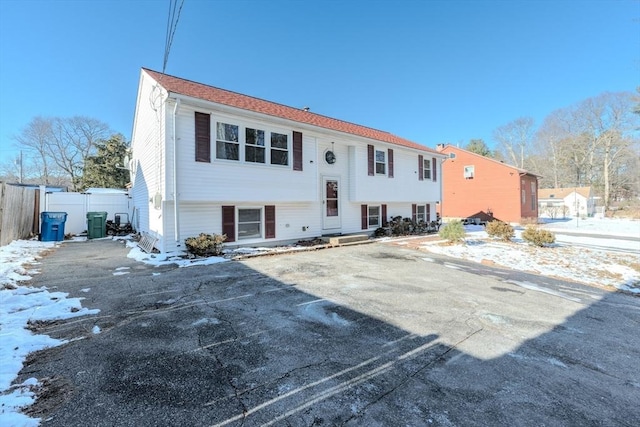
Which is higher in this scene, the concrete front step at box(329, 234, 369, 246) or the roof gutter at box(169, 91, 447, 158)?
the roof gutter at box(169, 91, 447, 158)

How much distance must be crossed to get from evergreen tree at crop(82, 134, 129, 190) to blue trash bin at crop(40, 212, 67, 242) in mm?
13500

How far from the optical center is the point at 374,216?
14.6 m

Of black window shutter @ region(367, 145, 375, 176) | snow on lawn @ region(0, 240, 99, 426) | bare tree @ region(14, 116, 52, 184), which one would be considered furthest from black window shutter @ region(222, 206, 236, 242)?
bare tree @ region(14, 116, 52, 184)

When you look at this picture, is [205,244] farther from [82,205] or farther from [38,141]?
[38,141]

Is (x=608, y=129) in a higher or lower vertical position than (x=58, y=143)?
higher

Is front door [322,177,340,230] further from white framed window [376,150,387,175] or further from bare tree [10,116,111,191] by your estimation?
bare tree [10,116,111,191]

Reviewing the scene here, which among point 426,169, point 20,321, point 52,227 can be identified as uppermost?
point 426,169

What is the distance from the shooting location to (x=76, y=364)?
8.79 ft

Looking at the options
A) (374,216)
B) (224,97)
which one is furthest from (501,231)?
(224,97)

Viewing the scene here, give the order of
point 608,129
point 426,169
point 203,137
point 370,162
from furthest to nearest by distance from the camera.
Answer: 1. point 608,129
2. point 426,169
3. point 370,162
4. point 203,137

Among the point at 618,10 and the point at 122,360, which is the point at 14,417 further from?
the point at 618,10

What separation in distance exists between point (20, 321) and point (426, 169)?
17750 millimetres

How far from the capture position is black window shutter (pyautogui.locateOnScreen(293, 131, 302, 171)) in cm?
1080

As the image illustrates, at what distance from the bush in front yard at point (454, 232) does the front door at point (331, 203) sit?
4659mm
